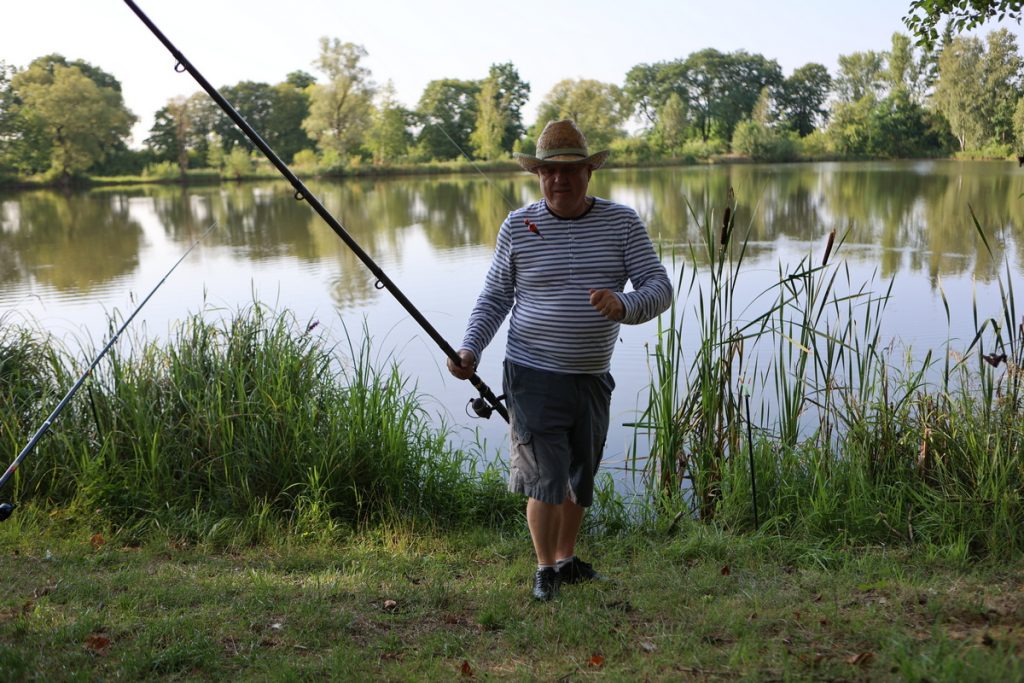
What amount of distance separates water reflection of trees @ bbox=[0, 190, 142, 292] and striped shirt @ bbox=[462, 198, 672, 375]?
10248 millimetres

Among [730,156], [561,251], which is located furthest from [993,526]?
[730,156]

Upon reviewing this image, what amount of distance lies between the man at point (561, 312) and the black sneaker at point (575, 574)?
15 cm

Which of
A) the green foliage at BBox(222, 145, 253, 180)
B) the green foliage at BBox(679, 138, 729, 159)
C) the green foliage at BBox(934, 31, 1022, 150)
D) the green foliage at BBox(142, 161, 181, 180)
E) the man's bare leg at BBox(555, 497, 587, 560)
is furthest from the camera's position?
the green foliage at BBox(142, 161, 181, 180)

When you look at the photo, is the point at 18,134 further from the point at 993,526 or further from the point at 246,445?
the point at 993,526

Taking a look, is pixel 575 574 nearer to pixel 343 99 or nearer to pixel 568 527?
pixel 568 527

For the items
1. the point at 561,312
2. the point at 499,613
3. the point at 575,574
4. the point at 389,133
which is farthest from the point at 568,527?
the point at 389,133

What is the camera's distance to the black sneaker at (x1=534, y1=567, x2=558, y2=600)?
288cm

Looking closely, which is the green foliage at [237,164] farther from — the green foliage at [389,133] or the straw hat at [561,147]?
the straw hat at [561,147]

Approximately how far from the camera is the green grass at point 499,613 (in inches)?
91.5

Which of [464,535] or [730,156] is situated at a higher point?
[730,156]

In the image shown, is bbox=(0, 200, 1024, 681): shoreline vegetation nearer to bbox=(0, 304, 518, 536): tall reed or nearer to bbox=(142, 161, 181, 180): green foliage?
bbox=(0, 304, 518, 536): tall reed

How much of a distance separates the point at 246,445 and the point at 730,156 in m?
30.4

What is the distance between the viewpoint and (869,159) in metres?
23.6

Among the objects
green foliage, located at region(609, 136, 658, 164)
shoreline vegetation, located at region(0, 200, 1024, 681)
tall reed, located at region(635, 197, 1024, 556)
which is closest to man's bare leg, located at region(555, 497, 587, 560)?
shoreline vegetation, located at region(0, 200, 1024, 681)
